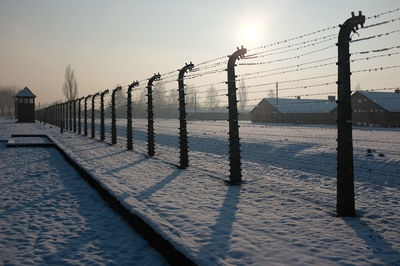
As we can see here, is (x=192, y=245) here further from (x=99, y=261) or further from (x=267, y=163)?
(x=267, y=163)

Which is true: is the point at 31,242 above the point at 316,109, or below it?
below

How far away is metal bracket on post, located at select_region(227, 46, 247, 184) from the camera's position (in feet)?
27.1

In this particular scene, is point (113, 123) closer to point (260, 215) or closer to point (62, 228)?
point (62, 228)

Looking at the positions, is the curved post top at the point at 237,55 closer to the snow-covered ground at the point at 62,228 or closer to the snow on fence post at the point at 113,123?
the snow-covered ground at the point at 62,228

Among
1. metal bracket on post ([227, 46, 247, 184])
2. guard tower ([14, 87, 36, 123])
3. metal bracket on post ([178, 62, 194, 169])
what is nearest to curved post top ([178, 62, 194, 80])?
metal bracket on post ([178, 62, 194, 169])

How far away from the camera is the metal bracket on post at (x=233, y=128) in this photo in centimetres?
825

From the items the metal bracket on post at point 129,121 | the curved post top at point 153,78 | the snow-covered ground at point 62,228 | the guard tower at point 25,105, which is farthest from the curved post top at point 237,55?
the guard tower at point 25,105

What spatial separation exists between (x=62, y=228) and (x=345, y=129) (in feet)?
15.5

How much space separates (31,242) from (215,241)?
255cm

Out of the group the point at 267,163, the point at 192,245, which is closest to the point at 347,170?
the point at 192,245

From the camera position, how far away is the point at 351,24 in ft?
18.1

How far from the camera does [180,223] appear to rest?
5105 mm

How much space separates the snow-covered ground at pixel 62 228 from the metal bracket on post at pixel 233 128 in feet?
10.0

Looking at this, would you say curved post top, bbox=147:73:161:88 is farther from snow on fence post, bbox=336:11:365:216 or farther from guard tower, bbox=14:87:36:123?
guard tower, bbox=14:87:36:123
